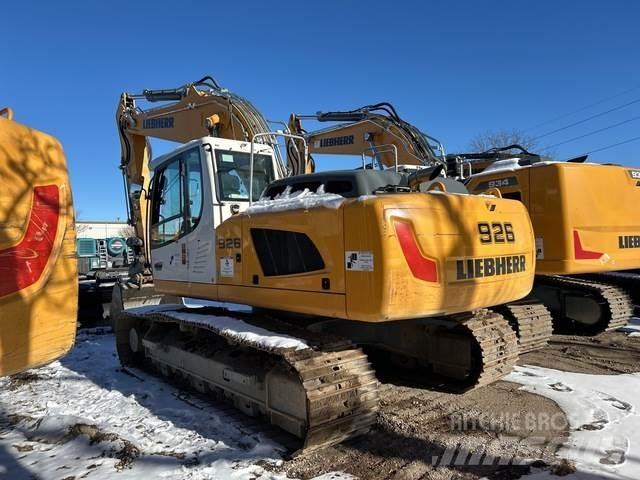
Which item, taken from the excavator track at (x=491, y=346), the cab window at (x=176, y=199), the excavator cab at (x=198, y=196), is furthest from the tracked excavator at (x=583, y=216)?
the cab window at (x=176, y=199)

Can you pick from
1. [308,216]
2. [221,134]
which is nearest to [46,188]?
[308,216]

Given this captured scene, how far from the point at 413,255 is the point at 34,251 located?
2330 mm

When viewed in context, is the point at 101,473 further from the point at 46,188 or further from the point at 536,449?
the point at 536,449

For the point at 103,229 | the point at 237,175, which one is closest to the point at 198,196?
the point at 237,175

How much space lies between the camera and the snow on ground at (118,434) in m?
3.67

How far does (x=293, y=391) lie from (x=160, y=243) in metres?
3.12

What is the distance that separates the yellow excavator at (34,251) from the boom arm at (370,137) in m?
6.75

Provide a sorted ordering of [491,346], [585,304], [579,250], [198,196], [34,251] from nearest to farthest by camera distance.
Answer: [34,251], [491,346], [198,196], [579,250], [585,304]

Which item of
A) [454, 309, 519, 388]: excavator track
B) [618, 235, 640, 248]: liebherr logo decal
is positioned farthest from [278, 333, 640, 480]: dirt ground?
[618, 235, 640, 248]: liebherr logo decal

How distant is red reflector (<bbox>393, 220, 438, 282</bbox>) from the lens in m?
3.53

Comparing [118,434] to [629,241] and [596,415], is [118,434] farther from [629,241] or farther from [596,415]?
[629,241]

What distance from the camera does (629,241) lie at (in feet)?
23.2

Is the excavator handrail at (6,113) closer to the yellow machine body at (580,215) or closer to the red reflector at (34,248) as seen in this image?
the red reflector at (34,248)

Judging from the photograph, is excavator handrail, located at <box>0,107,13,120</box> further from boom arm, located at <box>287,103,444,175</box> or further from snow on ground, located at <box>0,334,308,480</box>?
boom arm, located at <box>287,103,444,175</box>
